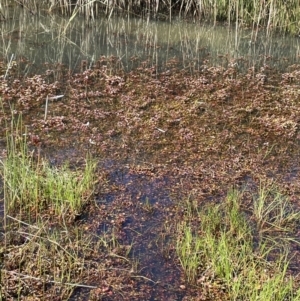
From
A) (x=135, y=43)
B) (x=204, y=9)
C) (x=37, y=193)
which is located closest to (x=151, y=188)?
(x=37, y=193)

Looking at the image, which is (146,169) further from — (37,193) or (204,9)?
(204,9)

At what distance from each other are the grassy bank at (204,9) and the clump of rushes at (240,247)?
542 cm

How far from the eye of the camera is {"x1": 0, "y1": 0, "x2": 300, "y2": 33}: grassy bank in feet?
27.8

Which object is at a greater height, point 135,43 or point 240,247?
point 135,43

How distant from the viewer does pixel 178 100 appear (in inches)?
225

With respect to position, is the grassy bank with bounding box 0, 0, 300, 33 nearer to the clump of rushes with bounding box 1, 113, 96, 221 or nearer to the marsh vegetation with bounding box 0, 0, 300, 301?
the marsh vegetation with bounding box 0, 0, 300, 301

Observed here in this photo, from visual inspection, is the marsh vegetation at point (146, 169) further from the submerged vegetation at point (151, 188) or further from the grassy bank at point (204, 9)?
the grassy bank at point (204, 9)

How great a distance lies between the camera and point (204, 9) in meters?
9.23

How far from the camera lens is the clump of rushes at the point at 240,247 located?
2.80m

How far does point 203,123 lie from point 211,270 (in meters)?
2.50

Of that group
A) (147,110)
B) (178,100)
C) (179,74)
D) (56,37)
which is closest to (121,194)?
(147,110)

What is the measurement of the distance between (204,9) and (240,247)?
22.6 ft

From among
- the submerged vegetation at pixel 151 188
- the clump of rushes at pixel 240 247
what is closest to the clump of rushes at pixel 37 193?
the submerged vegetation at pixel 151 188

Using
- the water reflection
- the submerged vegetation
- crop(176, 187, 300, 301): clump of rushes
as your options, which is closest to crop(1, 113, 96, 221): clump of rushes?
the submerged vegetation
